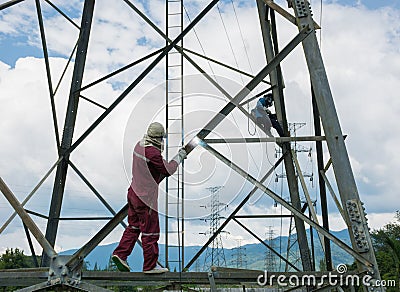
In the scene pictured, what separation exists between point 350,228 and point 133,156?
2.61m

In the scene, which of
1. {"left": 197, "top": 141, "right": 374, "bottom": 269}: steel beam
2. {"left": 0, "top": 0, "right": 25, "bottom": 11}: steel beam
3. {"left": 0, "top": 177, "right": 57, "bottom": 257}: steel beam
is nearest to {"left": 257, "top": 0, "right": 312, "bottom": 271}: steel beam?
{"left": 197, "top": 141, "right": 374, "bottom": 269}: steel beam

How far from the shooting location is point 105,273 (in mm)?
6586

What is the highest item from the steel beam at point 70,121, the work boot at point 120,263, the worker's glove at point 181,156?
the steel beam at point 70,121

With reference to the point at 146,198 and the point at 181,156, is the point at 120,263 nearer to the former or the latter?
the point at 146,198

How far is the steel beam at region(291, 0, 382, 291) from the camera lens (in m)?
6.48

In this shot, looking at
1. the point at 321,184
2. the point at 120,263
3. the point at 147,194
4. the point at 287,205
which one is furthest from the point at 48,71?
the point at 287,205

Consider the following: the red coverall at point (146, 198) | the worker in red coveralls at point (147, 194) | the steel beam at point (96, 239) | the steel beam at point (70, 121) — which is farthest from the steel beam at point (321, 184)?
the steel beam at point (70, 121)

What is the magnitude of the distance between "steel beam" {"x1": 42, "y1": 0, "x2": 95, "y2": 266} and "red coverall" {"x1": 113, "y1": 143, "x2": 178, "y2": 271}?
10.0 feet

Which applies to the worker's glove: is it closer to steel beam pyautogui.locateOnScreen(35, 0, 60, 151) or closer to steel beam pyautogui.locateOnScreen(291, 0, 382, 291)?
steel beam pyautogui.locateOnScreen(291, 0, 382, 291)

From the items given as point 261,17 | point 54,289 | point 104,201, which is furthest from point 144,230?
point 261,17

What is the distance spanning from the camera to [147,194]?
21.8 feet
